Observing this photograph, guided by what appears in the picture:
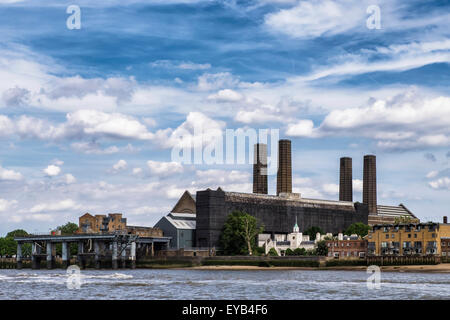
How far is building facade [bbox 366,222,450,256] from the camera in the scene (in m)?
180

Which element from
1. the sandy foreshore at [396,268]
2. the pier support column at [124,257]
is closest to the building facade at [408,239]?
the sandy foreshore at [396,268]

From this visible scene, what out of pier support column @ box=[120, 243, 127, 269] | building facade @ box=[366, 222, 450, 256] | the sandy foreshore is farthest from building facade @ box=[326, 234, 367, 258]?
pier support column @ box=[120, 243, 127, 269]

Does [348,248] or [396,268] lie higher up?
[348,248]

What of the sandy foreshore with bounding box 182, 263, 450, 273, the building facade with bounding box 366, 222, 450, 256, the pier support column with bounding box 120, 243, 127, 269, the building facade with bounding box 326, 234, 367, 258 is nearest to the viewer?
the sandy foreshore with bounding box 182, 263, 450, 273

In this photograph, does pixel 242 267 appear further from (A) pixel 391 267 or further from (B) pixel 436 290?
(B) pixel 436 290

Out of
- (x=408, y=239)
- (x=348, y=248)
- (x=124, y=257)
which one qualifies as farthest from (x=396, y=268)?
(x=124, y=257)

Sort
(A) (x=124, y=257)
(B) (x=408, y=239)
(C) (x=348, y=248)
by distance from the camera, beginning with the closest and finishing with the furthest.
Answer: (B) (x=408, y=239), (A) (x=124, y=257), (C) (x=348, y=248)

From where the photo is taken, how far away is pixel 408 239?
18575 cm

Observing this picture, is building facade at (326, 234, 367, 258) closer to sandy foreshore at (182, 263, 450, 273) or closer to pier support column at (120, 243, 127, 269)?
sandy foreshore at (182, 263, 450, 273)

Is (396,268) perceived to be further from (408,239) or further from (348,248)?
(348,248)
